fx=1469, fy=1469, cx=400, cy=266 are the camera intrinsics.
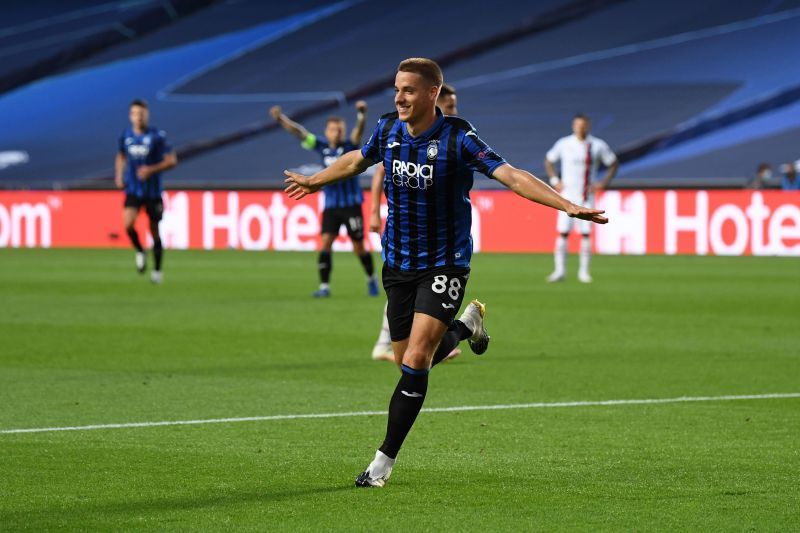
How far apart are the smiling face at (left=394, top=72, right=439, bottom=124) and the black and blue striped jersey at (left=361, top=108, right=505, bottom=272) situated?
16 cm

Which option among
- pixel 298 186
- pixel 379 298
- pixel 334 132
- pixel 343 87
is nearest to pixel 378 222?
pixel 298 186

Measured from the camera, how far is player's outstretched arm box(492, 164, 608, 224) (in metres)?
5.96

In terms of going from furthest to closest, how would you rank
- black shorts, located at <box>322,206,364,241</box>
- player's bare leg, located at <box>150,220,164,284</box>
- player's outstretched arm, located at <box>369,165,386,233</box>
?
1. player's bare leg, located at <box>150,220,164,284</box>
2. black shorts, located at <box>322,206,364,241</box>
3. player's outstretched arm, located at <box>369,165,386,233</box>

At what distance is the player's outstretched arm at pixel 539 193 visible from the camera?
19.6ft

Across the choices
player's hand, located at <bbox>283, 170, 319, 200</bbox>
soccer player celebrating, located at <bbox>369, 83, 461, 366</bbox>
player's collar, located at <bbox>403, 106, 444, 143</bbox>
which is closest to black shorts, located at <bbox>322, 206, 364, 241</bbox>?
soccer player celebrating, located at <bbox>369, 83, 461, 366</bbox>

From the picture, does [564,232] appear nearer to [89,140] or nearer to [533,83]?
[533,83]

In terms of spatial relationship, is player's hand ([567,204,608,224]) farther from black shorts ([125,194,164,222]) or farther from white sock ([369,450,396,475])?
black shorts ([125,194,164,222])

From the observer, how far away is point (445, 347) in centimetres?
723

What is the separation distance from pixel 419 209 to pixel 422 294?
1.28 ft

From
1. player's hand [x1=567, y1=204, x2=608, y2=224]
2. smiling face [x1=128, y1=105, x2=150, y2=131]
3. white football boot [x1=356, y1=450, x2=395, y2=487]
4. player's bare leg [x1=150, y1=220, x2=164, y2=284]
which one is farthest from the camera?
player's bare leg [x1=150, y1=220, x2=164, y2=284]

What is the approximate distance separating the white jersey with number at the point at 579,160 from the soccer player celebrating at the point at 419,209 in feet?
46.7

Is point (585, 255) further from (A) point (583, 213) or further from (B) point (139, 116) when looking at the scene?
(A) point (583, 213)

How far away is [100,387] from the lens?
9742 millimetres

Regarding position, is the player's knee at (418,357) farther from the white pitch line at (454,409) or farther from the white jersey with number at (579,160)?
the white jersey with number at (579,160)
